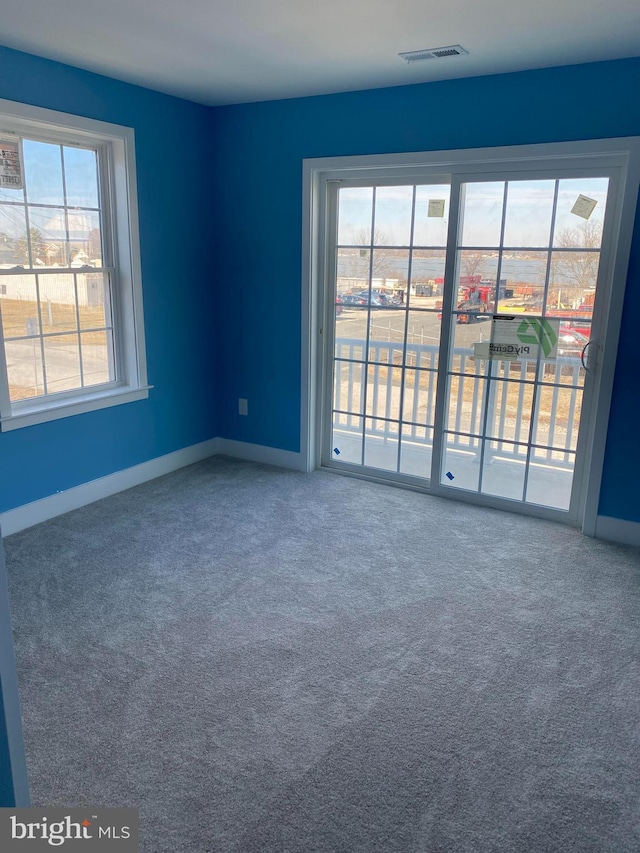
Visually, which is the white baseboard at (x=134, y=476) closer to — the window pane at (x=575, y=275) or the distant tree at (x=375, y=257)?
the distant tree at (x=375, y=257)

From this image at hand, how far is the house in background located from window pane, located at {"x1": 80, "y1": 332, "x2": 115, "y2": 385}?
0.23 metres

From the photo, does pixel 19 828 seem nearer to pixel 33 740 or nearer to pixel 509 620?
pixel 33 740

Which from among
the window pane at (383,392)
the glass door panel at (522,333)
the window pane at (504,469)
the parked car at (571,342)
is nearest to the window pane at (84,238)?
the window pane at (383,392)

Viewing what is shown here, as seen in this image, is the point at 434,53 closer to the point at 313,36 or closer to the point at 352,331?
the point at 313,36

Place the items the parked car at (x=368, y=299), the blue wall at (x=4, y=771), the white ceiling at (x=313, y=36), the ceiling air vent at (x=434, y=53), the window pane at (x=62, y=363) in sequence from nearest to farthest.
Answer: the blue wall at (x=4, y=771) < the white ceiling at (x=313, y=36) < the ceiling air vent at (x=434, y=53) < the window pane at (x=62, y=363) < the parked car at (x=368, y=299)

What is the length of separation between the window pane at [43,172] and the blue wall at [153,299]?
9.2 inches

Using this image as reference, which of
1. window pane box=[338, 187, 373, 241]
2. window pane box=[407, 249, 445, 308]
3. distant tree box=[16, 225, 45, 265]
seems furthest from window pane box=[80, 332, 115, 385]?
window pane box=[407, 249, 445, 308]

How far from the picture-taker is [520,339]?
3787mm

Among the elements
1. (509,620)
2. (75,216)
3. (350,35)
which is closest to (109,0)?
(350,35)

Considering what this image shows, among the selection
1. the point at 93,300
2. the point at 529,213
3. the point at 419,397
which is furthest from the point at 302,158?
the point at 419,397

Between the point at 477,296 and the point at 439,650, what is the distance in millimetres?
2168

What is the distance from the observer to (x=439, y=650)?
8.61ft

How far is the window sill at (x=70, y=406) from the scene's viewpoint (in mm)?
3520

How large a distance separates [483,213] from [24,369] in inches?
110
